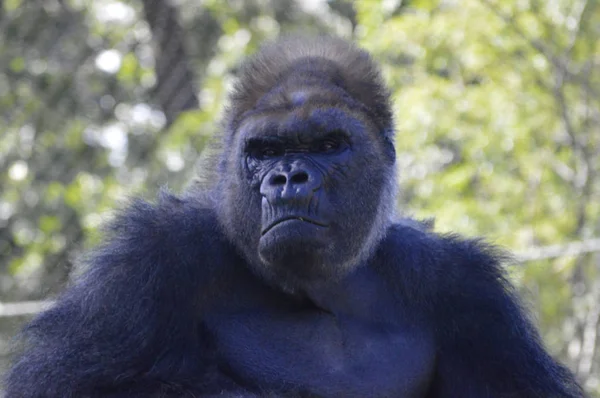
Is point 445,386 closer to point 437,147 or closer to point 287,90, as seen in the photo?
point 287,90

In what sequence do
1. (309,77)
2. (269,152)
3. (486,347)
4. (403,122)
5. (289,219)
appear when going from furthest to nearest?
(403,122), (486,347), (309,77), (269,152), (289,219)

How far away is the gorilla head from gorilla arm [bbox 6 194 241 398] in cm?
28

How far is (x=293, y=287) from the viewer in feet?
12.9

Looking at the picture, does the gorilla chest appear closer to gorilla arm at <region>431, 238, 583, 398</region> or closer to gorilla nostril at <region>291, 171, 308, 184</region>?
gorilla arm at <region>431, 238, 583, 398</region>

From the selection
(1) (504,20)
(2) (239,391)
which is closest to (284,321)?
(2) (239,391)

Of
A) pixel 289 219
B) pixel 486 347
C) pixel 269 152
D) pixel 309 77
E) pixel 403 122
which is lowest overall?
pixel 486 347

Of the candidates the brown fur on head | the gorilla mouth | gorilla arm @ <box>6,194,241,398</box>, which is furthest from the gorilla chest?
the brown fur on head

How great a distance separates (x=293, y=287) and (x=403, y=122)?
458 centimetres

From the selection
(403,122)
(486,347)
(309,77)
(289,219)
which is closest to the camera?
(289,219)

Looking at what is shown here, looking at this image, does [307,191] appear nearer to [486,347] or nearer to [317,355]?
[317,355]

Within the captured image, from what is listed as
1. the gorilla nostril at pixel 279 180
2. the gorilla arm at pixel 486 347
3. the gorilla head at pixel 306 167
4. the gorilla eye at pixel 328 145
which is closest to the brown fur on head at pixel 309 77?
the gorilla head at pixel 306 167

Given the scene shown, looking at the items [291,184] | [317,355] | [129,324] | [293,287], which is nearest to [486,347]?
[317,355]

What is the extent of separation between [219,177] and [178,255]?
1.60 ft

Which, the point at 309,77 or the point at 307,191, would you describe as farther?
the point at 309,77
